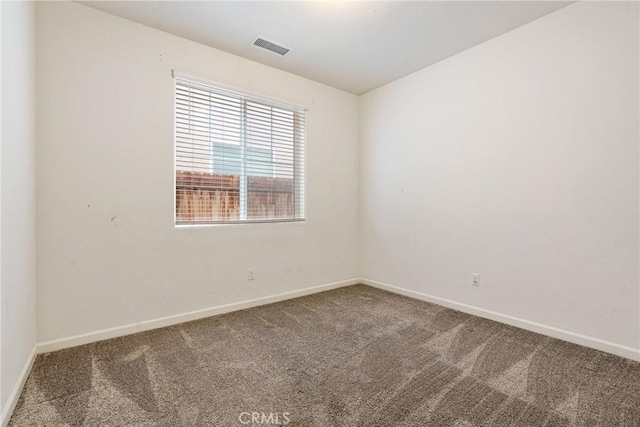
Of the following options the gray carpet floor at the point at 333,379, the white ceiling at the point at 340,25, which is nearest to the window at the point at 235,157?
the white ceiling at the point at 340,25

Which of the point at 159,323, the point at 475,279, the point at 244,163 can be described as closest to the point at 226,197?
the point at 244,163

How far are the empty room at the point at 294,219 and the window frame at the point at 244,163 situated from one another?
26 millimetres

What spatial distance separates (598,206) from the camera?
7.10 ft

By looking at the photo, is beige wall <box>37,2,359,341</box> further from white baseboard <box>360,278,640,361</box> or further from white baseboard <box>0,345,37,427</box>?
white baseboard <box>360,278,640,361</box>

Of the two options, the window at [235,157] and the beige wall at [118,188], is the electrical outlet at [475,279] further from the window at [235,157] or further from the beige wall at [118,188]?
the beige wall at [118,188]

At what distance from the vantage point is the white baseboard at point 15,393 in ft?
4.55

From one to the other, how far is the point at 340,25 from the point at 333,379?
2.73m

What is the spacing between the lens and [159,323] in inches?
101

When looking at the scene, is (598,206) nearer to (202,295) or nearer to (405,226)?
(405,226)

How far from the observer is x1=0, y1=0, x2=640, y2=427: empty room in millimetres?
1633

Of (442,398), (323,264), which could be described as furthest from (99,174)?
(442,398)

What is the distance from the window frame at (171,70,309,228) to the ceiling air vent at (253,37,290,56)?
47 cm

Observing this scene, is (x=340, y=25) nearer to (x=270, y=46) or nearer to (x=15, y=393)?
(x=270, y=46)

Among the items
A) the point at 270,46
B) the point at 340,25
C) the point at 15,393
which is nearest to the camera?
the point at 15,393
